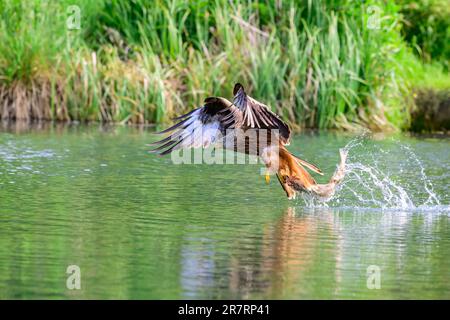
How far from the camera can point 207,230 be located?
9305mm

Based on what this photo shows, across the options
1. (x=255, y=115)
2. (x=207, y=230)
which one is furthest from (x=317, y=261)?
(x=255, y=115)

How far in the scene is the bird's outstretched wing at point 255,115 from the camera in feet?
32.2

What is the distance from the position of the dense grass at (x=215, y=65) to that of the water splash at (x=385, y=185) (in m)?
3.65

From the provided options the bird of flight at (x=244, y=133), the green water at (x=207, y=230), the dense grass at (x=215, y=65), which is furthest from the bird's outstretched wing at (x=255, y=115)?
the dense grass at (x=215, y=65)

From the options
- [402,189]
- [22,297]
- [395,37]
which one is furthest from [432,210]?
[395,37]

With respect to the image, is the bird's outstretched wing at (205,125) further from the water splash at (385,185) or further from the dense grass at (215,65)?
the dense grass at (215,65)

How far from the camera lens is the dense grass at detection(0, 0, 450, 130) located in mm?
19828

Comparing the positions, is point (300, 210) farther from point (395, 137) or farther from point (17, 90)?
point (17, 90)

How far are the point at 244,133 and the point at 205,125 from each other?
0.37 meters

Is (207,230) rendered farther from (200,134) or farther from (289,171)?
(289,171)

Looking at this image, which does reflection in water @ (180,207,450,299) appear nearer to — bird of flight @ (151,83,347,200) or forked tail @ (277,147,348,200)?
forked tail @ (277,147,348,200)

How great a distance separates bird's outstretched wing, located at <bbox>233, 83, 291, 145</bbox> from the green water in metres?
0.84

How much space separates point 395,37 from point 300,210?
36.7 ft
